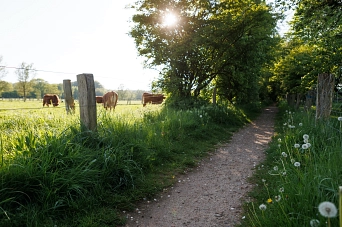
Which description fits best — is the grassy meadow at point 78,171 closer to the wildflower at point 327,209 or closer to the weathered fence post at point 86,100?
the weathered fence post at point 86,100

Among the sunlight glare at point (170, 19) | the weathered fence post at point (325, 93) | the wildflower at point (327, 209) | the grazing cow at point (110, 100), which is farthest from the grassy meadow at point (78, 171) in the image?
the sunlight glare at point (170, 19)

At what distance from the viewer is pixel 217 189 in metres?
4.57

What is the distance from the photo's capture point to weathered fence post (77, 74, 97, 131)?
478 cm

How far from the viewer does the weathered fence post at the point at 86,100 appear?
478cm

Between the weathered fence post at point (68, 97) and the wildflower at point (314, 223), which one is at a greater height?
the weathered fence post at point (68, 97)

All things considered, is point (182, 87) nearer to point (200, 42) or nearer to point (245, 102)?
point (200, 42)

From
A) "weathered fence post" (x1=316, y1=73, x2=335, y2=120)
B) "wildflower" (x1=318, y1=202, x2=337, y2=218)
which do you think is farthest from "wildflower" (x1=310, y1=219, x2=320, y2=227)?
"weathered fence post" (x1=316, y1=73, x2=335, y2=120)

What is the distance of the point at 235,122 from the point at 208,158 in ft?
22.0

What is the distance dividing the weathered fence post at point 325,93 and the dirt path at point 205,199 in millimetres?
2090

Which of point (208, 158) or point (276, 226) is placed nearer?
point (276, 226)

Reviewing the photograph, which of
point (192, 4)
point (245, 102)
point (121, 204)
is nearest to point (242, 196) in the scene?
point (121, 204)

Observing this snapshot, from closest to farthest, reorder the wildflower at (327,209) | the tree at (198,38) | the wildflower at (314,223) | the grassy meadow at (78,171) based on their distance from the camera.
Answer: the wildflower at (327,209) → the wildflower at (314,223) → the grassy meadow at (78,171) → the tree at (198,38)

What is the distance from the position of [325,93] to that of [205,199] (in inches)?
185

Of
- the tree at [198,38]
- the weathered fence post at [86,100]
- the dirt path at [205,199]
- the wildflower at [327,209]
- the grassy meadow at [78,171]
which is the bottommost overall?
the dirt path at [205,199]
